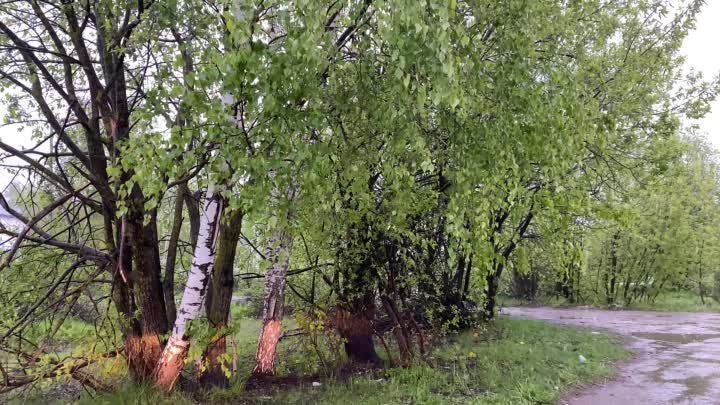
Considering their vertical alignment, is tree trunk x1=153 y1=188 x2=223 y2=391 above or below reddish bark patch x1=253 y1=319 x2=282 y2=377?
above

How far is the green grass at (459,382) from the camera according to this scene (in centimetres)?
624

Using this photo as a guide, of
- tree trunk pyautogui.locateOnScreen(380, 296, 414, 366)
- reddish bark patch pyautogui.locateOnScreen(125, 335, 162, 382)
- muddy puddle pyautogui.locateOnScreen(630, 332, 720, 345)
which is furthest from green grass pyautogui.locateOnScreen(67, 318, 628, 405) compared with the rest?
muddy puddle pyautogui.locateOnScreen(630, 332, 720, 345)

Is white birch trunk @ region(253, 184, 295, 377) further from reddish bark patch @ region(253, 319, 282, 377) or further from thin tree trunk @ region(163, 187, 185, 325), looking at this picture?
thin tree trunk @ region(163, 187, 185, 325)

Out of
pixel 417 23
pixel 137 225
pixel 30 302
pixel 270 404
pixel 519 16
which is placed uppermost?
pixel 519 16

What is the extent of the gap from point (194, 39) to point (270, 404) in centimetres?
439

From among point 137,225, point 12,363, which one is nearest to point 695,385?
point 137,225

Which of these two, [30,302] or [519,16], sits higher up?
[519,16]

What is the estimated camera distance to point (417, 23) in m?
3.09

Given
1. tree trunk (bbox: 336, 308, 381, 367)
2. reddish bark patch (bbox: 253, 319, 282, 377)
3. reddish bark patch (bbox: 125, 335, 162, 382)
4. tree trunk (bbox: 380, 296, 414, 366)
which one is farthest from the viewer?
tree trunk (bbox: 336, 308, 381, 367)

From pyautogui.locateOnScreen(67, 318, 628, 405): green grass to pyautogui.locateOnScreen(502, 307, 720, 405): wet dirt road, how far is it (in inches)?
17.2

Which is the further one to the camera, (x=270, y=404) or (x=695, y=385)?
(x=695, y=385)

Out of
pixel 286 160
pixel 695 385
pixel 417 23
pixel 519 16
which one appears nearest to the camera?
pixel 417 23

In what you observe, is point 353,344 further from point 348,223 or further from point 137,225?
point 137,225

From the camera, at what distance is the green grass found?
6.24 metres
